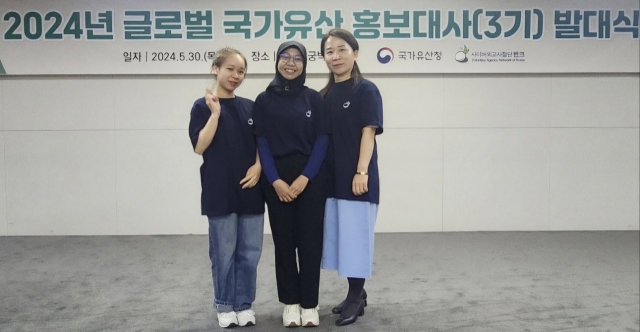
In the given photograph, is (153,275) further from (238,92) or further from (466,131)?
(466,131)

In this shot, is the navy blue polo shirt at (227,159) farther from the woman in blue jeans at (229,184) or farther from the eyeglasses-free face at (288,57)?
the eyeglasses-free face at (288,57)

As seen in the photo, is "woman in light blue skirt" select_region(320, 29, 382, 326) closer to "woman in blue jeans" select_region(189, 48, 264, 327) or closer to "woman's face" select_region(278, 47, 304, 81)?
"woman's face" select_region(278, 47, 304, 81)

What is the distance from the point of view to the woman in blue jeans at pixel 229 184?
238 cm

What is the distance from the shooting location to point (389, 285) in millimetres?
3129

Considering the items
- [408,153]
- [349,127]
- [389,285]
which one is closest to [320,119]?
[349,127]

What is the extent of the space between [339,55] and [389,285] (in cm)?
141

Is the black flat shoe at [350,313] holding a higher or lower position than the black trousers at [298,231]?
lower

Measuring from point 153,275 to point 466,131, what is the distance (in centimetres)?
277

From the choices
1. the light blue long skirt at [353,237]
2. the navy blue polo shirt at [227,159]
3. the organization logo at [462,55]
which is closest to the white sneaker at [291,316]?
the light blue long skirt at [353,237]

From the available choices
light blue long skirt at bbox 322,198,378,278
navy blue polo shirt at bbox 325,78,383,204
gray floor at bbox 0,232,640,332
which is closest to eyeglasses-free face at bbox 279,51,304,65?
navy blue polo shirt at bbox 325,78,383,204

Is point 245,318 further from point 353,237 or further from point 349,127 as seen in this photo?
point 349,127

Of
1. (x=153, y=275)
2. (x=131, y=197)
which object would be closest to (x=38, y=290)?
(x=153, y=275)

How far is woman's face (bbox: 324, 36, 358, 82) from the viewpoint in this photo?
95.4 inches

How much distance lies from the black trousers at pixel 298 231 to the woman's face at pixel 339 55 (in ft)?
1.44
